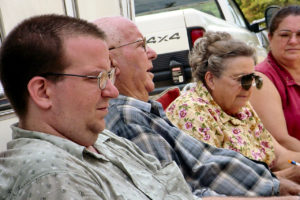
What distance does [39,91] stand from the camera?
4.82 ft

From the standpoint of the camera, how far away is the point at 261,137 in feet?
11.1

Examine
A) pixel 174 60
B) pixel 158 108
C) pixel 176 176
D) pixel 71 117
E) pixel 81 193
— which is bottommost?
pixel 174 60

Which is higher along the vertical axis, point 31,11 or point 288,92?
point 31,11

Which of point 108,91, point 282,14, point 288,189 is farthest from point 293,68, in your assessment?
point 108,91

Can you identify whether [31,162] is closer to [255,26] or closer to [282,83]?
[282,83]

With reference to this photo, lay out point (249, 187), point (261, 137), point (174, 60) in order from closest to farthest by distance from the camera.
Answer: point (249, 187)
point (261, 137)
point (174, 60)

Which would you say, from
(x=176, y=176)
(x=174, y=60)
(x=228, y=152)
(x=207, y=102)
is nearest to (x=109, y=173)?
(x=176, y=176)

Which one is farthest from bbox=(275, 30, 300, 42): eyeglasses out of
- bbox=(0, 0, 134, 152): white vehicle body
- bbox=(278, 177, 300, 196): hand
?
bbox=(278, 177, 300, 196): hand

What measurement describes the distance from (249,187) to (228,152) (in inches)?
8.7

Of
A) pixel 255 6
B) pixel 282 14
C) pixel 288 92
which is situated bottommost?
pixel 255 6

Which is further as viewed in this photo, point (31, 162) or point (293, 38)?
point (293, 38)

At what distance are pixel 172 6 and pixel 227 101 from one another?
4.38 m

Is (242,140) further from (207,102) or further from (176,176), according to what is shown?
(176,176)

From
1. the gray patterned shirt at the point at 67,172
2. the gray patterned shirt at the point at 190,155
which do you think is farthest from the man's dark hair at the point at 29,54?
the gray patterned shirt at the point at 190,155
